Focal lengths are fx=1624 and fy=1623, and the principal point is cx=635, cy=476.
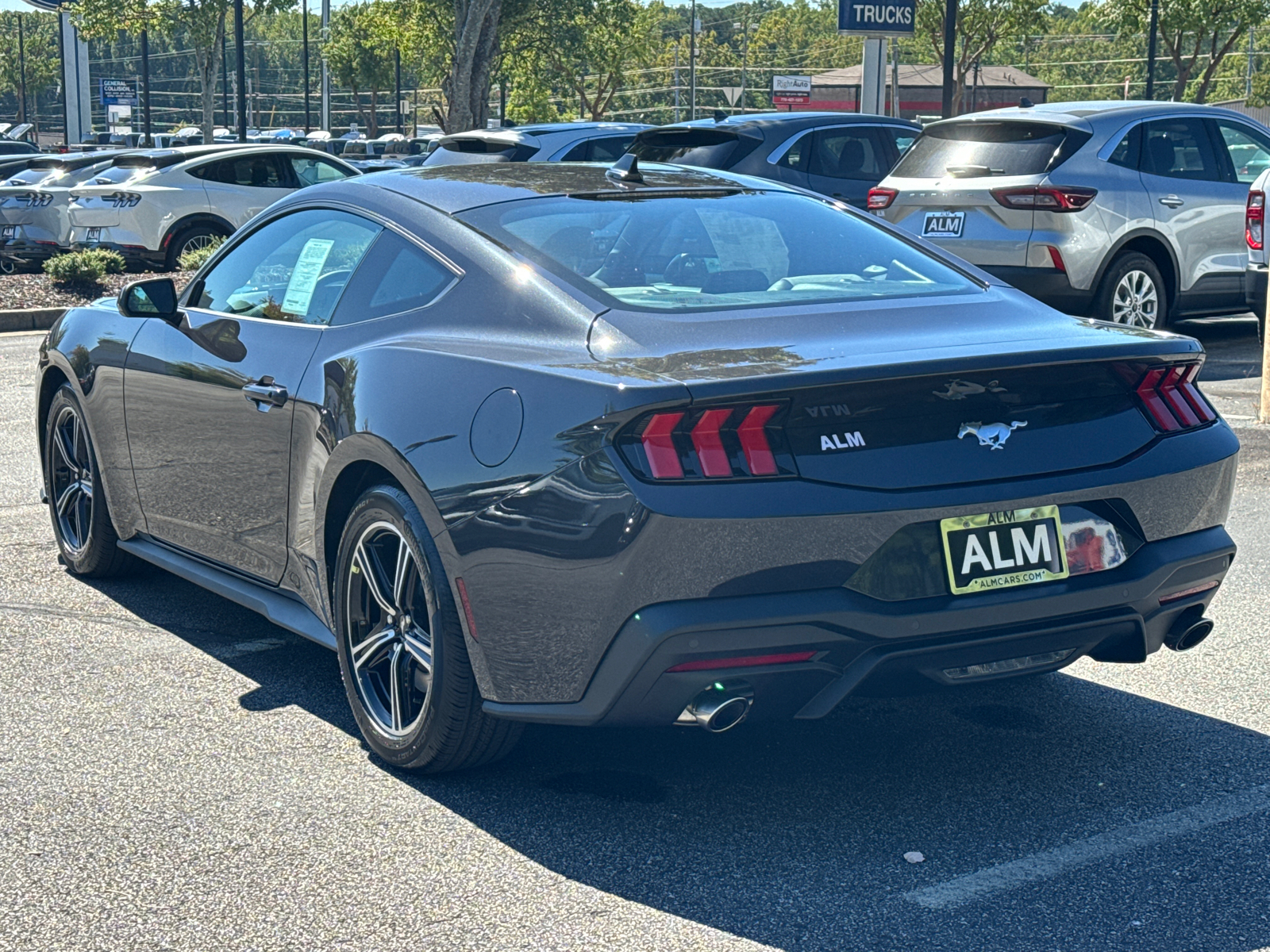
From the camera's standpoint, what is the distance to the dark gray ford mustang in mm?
3277

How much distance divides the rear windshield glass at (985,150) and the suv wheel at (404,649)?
7864mm

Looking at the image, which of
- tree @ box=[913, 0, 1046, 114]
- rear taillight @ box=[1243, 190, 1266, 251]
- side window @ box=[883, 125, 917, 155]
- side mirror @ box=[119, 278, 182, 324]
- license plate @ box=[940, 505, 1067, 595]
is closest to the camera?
license plate @ box=[940, 505, 1067, 595]

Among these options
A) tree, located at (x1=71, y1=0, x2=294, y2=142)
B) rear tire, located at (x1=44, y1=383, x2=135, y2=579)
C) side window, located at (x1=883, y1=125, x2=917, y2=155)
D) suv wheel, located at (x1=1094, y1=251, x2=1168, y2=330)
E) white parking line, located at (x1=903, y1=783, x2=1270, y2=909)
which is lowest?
white parking line, located at (x1=903, y1=783, x2=1270, y2=909)

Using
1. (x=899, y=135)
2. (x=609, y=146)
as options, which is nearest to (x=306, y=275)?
(x=899, y=135)

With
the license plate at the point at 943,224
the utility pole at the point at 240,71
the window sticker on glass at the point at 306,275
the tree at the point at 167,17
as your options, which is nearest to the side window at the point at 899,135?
the license plate at the point at 943,224

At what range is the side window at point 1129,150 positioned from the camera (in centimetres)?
1109

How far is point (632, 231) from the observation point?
14.0 ft

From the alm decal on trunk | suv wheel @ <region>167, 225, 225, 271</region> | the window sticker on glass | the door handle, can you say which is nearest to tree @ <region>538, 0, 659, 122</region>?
suv wheel @ <region>167, 225, 225, 271</region>

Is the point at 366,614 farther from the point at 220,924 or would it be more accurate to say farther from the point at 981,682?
the point at 981,682

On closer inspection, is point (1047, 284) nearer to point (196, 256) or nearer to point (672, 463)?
point (672, 463)

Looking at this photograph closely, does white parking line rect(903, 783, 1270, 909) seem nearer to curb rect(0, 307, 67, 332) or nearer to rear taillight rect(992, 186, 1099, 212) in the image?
rear taillight rect(992, 186, 1099, 212)

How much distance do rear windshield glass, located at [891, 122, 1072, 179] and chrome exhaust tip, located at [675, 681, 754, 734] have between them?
8.22 metres

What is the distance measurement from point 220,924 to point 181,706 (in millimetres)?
1450

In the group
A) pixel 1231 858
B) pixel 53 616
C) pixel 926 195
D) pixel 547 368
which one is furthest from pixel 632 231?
pixel 926 195
